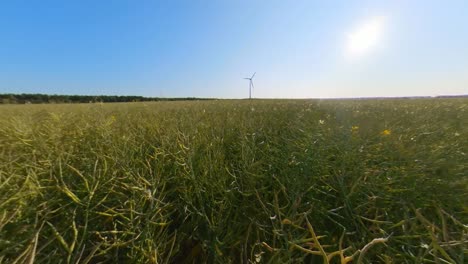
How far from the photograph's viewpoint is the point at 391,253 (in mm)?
752

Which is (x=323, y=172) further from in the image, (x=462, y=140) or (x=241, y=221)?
(x=462, y=140)

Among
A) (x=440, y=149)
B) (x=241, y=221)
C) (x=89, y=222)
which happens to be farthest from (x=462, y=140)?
→ (x=89, y=222)

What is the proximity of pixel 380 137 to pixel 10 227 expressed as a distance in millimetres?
2437

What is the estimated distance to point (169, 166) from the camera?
1.32 metres

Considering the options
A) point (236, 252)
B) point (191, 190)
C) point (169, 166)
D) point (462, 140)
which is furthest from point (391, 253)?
point (462, 140)

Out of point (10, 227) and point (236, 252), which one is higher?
point (10, 227)

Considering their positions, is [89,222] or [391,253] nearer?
[391,253]

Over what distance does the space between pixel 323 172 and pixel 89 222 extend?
114 cm

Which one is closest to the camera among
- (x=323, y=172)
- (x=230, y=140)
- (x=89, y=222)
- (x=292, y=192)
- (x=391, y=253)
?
(x=391, y=253)

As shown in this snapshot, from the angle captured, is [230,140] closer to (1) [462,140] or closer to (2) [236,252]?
(2) [236,252]

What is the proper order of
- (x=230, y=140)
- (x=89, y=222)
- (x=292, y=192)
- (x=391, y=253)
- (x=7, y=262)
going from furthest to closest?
1. (x=230, y=140)
2. (x=292, y=192)
3. (x=89, y=222)
4. (x=391, y=253)
5. (x=7, y=262)

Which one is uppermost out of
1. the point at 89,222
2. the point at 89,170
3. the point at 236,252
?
the point at 89,170

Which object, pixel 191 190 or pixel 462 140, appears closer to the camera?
pixel 191 190

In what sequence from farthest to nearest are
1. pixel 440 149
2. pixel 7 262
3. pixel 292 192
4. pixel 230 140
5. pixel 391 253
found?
1. pixel 230 140
2. pixel 440 149
3. pixel 292 192
4. pixel 391 253
5. pixel 7 262
